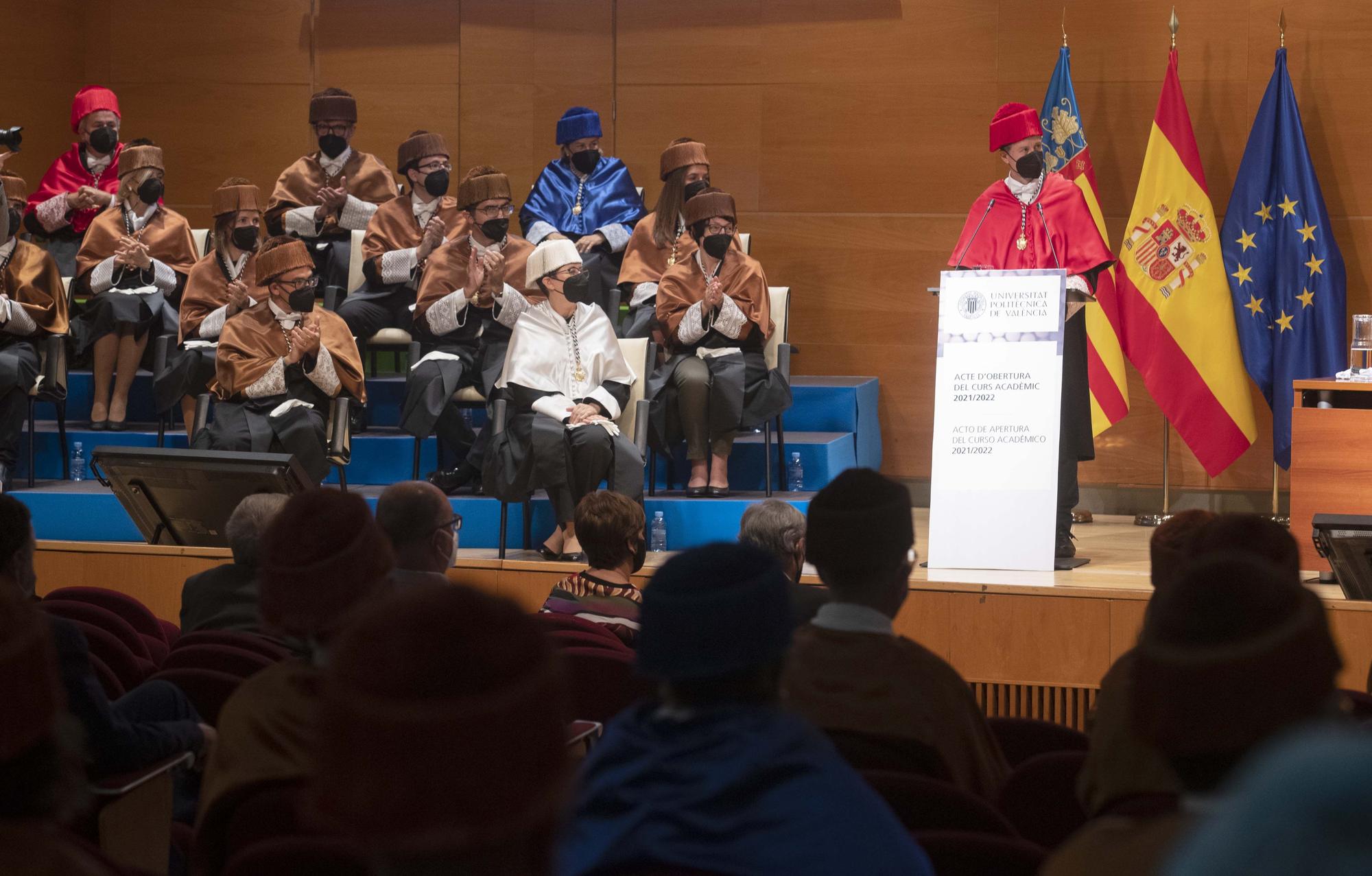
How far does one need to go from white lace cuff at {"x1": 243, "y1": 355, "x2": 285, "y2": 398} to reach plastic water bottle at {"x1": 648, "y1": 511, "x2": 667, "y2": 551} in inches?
64.1

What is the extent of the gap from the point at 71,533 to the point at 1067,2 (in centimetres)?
542

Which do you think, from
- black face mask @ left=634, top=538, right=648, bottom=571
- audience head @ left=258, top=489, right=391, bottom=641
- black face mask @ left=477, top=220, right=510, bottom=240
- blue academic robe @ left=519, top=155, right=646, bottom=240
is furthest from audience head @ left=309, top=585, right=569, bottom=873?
blue academic robe @ left=519, top=155, right=646, bottom=240

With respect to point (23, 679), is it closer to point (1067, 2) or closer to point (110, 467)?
point (110, 467)

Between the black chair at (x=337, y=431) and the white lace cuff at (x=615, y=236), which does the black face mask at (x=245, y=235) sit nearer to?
the black chair at (x=337, y=431)

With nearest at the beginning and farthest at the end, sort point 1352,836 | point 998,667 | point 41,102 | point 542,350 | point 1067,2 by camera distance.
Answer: point 1352,836
point 998,667
point 542,350
point 1067,2
point 41,102

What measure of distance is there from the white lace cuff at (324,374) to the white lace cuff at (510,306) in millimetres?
790

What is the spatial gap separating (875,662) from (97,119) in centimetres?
684

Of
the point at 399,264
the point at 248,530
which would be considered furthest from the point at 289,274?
the point at 248,530

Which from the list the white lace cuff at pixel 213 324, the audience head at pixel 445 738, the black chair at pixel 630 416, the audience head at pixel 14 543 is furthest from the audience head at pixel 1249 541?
the white lace cuff at pixel 213 324

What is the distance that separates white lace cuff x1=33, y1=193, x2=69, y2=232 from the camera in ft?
25.0

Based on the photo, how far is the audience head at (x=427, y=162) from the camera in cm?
725

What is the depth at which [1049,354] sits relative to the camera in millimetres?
5008

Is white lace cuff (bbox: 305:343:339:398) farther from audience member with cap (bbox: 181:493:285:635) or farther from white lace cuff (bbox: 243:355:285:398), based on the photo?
audience member with cap (bbox: 181:493:285:635)

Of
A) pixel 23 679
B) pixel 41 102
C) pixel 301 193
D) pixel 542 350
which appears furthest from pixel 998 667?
pixel 41 102
